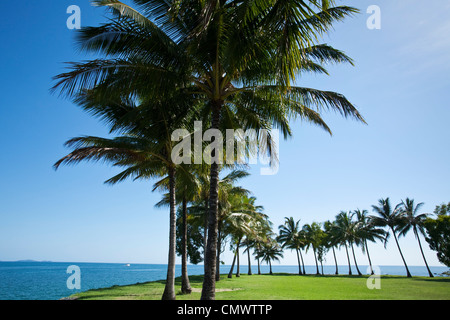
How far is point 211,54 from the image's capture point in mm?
6980

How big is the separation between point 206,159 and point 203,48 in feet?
17.0

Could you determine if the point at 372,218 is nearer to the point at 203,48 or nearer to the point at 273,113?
the point at 273,113

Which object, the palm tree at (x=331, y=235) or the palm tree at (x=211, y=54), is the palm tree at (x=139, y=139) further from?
the palm tree at (x=331, y=235)

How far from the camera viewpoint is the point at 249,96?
8.66 metres

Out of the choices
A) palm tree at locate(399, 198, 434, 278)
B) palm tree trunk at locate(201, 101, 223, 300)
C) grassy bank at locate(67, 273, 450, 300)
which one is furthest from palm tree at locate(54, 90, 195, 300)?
palm tree at locate(399, 198, 434, 278)

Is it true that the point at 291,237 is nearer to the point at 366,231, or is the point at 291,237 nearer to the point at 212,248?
the point at 366,231

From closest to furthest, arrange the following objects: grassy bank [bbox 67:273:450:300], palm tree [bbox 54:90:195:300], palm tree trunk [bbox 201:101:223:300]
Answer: palm tree trunk [bbox 201:101:223:300], palm tree [bbox 54:90:195:300], grassy bank [bbox 67:273:450:300]

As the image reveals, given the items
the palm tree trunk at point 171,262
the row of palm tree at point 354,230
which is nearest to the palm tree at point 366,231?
the row of palm tree at point 354,230

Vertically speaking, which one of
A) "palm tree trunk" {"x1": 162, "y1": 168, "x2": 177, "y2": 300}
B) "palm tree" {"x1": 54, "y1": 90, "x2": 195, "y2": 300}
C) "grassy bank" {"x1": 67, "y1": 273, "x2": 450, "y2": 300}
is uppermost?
"palm tree" {"x1": 54, "y1": 90, "x2": 195, "y2": 300}

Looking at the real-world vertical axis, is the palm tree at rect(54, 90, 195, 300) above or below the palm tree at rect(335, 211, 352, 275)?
above

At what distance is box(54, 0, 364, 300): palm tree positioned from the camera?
5.26 metres

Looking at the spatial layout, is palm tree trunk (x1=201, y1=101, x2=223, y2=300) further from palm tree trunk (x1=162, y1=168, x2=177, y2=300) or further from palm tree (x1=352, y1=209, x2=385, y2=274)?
palm tree (x1=352, y1=209, x2=385, y2=274)

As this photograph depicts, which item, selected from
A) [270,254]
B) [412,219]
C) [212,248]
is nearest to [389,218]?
[412,219]
